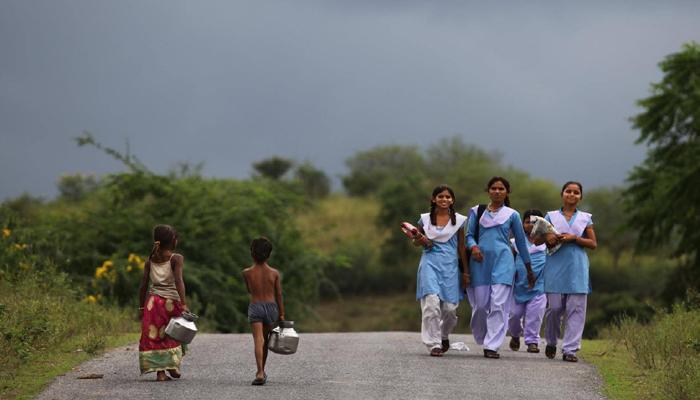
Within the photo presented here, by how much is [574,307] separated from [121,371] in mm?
5344

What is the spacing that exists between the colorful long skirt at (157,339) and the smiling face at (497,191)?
4.46 metres

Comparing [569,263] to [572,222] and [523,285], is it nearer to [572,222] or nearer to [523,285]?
[572,222]

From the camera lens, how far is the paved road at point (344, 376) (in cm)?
1085

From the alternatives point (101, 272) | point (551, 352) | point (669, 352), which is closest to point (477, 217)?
point (551, 352)

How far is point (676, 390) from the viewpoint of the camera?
10.7 m

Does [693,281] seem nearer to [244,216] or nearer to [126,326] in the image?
[244,216]

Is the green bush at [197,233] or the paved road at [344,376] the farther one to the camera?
the green bush at [197,233]

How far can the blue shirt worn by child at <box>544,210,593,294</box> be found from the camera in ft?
47.1

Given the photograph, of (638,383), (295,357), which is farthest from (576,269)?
(295,357)

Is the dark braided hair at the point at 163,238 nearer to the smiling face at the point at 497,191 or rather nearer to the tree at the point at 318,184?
the smiling face at the point at 497,191

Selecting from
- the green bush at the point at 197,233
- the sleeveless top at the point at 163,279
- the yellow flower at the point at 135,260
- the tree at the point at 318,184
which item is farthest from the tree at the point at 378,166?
the sleeveless top at the point at 163,279

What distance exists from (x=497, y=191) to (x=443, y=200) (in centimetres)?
68

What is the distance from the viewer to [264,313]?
11383 mm

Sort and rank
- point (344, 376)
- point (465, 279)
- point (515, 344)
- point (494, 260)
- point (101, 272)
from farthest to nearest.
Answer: point (101, 272)
point (515, 344)
point (465, 279)
point (494, 260)
point (344, 376)
